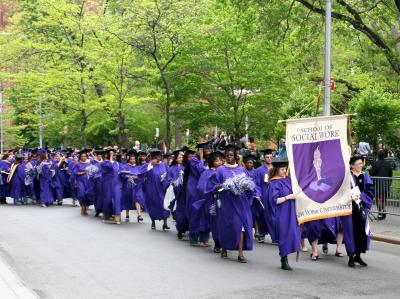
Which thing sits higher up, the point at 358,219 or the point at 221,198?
the point at 221,198

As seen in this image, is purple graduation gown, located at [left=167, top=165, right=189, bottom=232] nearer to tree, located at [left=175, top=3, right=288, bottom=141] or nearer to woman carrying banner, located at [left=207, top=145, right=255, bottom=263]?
woman carrying banner, located at [left=207, top=145, right=255, bottom=263]

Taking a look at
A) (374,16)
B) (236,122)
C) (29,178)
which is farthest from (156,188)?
(236,122)

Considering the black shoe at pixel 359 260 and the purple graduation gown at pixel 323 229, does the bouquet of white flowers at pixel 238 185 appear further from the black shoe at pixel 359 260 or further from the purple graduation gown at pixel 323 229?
the black shoe at pixel 359 260

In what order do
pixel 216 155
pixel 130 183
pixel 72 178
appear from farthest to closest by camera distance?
pixel 72 178, pixel 130 183, pixel 216 155

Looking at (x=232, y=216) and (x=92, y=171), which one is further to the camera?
(x=92, y=171)

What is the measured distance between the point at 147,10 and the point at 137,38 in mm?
1234

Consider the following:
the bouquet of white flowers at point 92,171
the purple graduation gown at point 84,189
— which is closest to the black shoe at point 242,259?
the bouquet of white flowers at point 92,171

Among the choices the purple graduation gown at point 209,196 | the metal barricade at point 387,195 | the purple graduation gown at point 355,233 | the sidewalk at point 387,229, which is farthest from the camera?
the metal barricade at point 387,195

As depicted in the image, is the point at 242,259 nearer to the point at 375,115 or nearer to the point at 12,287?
the point at 12,287

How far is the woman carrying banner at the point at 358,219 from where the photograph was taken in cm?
1063

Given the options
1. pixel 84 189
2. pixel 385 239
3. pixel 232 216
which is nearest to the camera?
pixel 232 216

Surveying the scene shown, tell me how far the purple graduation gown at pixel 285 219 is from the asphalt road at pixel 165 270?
1.27 feet

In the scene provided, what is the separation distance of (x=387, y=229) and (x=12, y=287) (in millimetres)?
9698

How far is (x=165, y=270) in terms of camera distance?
10.1 metres
